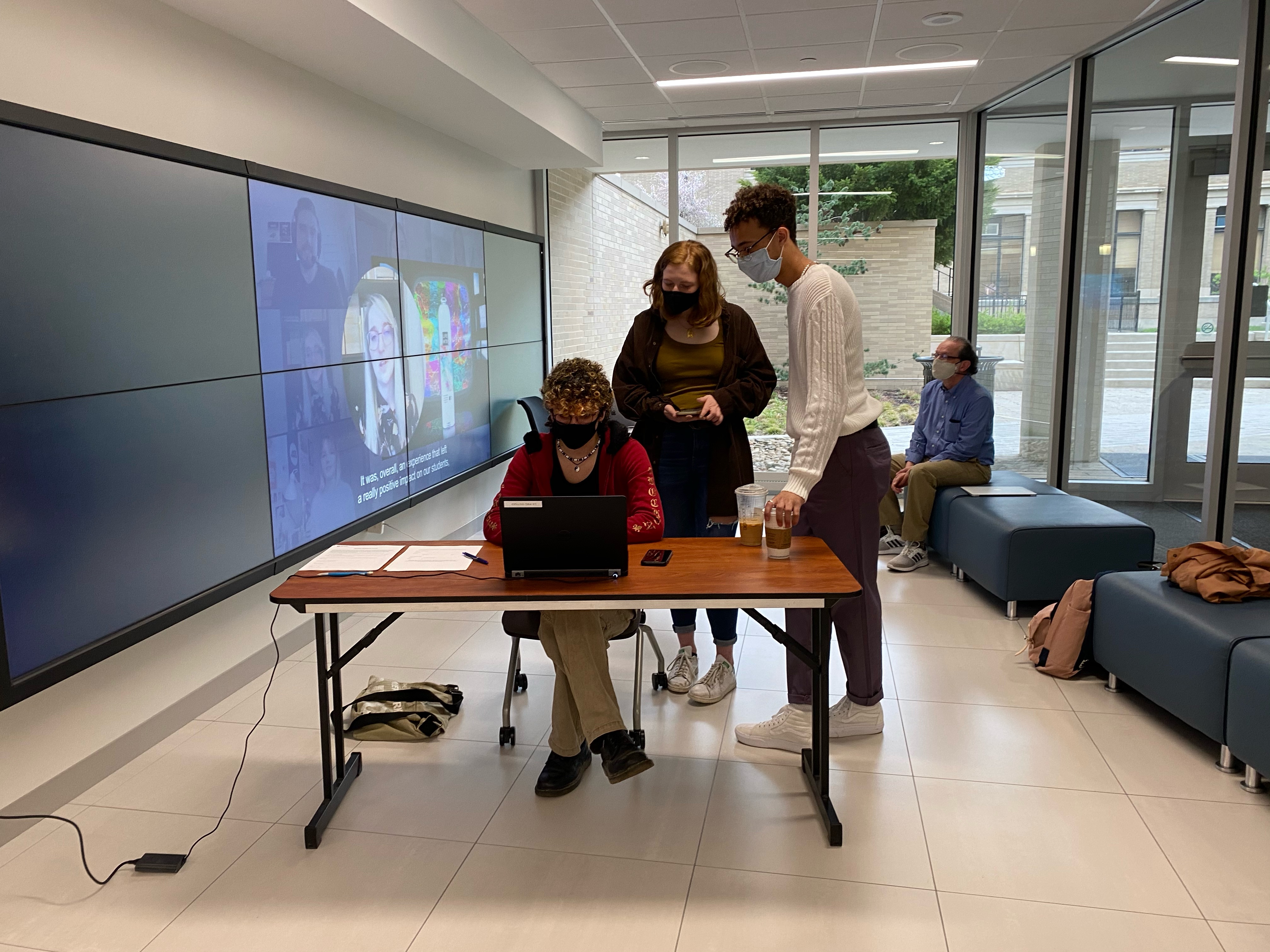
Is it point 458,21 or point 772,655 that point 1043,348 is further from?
point 458,21

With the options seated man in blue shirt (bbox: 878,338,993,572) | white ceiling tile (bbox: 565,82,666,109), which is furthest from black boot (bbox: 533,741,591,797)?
white ceiling tile (bbox: 565,82,666,109)

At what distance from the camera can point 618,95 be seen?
5820 mm

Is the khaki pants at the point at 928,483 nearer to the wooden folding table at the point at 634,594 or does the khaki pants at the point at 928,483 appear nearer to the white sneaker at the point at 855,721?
the white sneaker at the point at 855,721

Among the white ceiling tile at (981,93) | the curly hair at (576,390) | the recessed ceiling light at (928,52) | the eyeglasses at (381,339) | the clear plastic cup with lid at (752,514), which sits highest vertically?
the white ceiling tile at (981,93)

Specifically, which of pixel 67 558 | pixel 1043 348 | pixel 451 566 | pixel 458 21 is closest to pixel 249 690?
pixel 67 558

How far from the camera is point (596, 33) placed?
14.7ft

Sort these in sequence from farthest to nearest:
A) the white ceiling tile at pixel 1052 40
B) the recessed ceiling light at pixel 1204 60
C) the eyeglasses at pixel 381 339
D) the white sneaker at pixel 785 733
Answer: the white ceiling tile at pixel 1052 40 < the eyeglasses at pixel 381 339 < the recessed ceiling light at pixel 1204 60 < the white sneaker at pixel 785 733

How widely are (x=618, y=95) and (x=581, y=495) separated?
13.6 ft

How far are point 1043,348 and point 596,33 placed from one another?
10.8ft

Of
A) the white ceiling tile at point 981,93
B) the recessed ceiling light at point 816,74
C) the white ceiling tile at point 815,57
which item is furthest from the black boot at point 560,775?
the white ceiling tile at point 981,93

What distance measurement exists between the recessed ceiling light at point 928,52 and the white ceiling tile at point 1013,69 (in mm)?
319

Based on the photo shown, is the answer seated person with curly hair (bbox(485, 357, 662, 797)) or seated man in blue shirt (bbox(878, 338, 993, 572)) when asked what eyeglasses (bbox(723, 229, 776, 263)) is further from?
seated man in blue shirt (bbox(878, 338, 993, 572))

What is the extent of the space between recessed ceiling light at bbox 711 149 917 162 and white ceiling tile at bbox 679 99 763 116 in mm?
513

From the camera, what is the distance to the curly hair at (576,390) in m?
2.65
